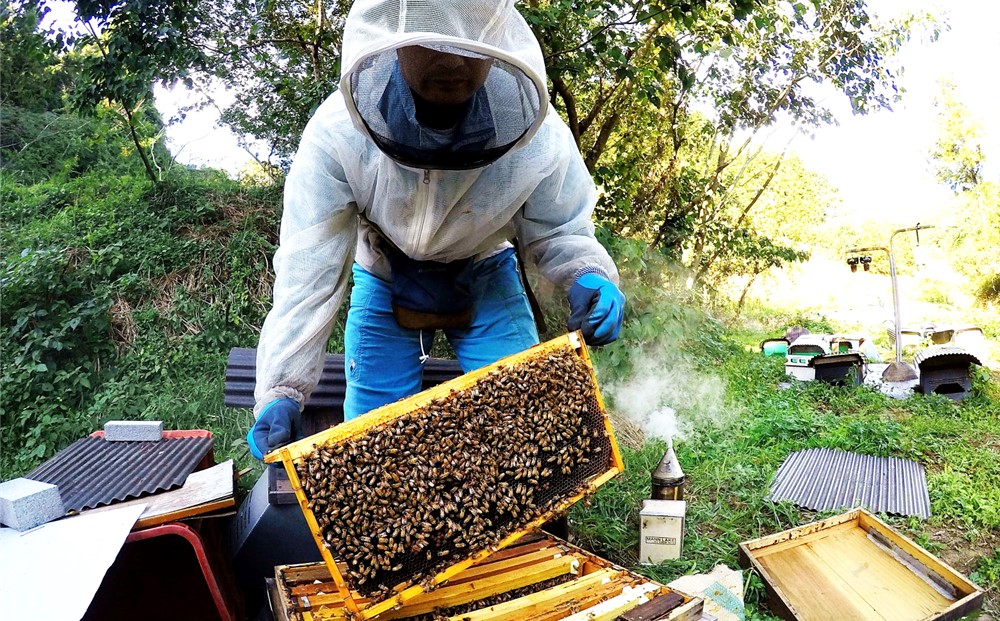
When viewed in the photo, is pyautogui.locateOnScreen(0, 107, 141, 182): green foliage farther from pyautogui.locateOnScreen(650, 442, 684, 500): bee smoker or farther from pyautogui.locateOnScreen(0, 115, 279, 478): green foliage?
pyautogui.locateOnScreen(650, 442, 684, 500): bee smoker

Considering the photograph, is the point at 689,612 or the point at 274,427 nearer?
the point at 689,612

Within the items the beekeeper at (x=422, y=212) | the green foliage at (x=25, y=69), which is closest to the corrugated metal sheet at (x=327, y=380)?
the beekeeper at (x=422, y=212)

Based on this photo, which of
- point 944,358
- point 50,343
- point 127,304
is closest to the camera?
point 50,343

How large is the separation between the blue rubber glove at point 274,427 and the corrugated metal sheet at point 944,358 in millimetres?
6299

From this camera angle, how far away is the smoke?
5.26 meters

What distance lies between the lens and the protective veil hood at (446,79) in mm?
1853

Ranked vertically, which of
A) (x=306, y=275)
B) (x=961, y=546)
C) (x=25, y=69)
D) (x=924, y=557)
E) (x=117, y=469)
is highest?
(x=25, y=69)

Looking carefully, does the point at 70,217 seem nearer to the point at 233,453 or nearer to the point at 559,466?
the point at 233,453

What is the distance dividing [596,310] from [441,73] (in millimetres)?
995

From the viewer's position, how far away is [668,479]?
137 inches

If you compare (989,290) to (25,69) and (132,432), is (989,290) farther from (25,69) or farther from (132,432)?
(25,69)

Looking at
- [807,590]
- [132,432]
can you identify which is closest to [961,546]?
[807,590]

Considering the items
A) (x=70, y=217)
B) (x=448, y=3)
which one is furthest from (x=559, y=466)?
(x=70, y=217)

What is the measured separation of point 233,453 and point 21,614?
3.28 m
